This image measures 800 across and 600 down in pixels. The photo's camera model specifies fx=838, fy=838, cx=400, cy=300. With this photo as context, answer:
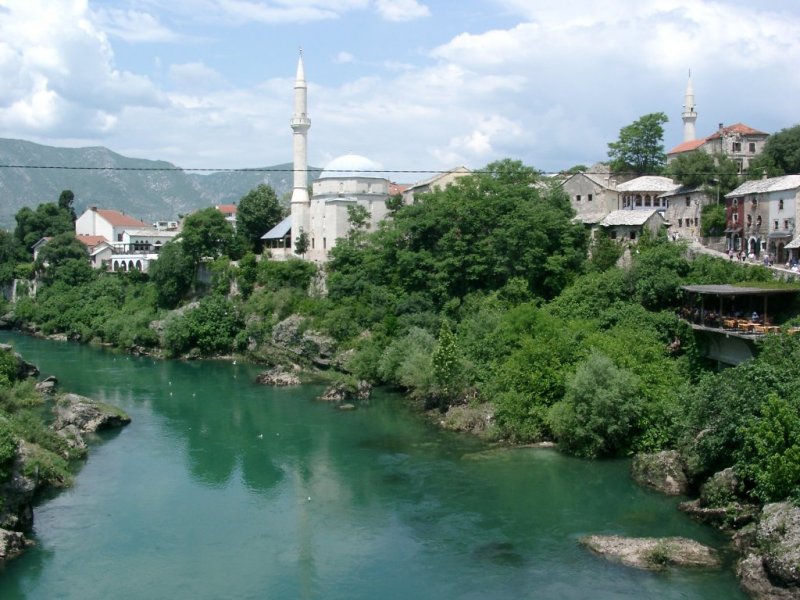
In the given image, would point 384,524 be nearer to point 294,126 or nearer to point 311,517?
point 311,517

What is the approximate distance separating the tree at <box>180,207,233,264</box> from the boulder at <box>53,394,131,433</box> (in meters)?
22.7

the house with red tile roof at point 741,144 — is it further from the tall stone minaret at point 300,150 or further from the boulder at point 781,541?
the boulder at point 781,541

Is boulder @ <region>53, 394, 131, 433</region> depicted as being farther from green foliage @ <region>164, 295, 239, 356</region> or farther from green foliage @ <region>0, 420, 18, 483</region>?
green foliage @ <region>164, 295, 239, 356</region>

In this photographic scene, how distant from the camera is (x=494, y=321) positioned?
3309 centimetres

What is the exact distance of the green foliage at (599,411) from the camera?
2397 centimetres

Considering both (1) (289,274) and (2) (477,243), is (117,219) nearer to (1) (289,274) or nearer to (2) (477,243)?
(1) (289,274)

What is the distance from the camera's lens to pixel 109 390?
36.8 meters

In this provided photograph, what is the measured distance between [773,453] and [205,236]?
40993mm

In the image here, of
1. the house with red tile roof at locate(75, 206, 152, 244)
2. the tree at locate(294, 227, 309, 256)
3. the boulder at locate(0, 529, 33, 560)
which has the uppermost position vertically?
the house with red tile roof at locate(75, 206, 152, 244)

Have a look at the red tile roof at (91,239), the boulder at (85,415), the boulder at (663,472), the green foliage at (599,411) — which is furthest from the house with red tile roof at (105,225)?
the boulder at (663,472)

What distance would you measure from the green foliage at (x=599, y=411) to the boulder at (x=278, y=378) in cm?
1612

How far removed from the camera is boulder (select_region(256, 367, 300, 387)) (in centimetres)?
3797

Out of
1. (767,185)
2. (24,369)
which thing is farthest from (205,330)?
(767,185)

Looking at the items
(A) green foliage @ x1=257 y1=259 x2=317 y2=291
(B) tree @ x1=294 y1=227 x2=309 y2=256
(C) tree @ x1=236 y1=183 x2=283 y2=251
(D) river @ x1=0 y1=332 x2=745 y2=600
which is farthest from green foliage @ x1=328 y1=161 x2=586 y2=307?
(C) tree @ x1=236 y1=183 x2=283 y2=251
